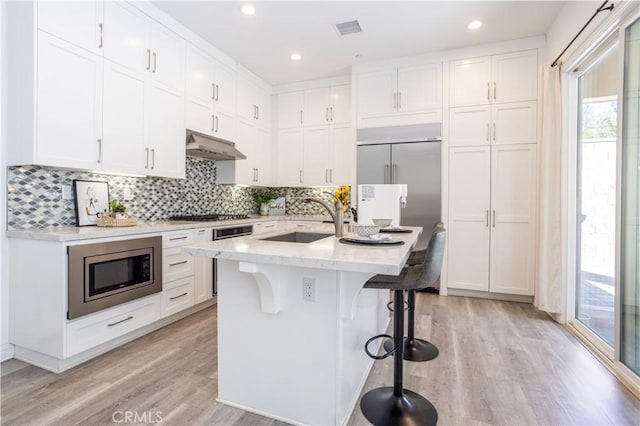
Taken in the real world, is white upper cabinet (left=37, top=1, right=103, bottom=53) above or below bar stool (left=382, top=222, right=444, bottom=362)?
above

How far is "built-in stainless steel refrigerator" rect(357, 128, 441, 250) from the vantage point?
3.95 meters

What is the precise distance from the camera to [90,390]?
6.28ft

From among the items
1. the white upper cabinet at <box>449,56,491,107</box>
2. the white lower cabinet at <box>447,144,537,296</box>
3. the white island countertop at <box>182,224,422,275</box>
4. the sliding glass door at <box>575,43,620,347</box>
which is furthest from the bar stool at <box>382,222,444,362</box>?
the white upper cabinet at <box>449,56,491,107</box>

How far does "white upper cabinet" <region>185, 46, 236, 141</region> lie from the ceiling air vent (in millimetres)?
1479

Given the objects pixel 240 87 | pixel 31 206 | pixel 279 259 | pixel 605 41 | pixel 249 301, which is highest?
pixel 240 87

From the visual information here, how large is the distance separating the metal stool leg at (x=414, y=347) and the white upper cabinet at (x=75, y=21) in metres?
3.04

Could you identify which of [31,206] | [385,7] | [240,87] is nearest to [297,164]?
[240,87]

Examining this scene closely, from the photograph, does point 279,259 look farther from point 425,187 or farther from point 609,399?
point 425,187

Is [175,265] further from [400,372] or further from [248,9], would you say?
[248,9]

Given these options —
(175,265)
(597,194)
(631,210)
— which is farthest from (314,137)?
(631,210)

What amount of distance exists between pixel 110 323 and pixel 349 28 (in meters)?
3.42

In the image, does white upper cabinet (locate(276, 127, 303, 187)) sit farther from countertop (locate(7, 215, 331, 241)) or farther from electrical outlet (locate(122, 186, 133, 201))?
electrical outlet (locate(122, 186, 133, 201))

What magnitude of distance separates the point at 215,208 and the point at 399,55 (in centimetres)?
305

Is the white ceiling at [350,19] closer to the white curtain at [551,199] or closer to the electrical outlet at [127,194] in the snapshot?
the white curtain at [551,199]
